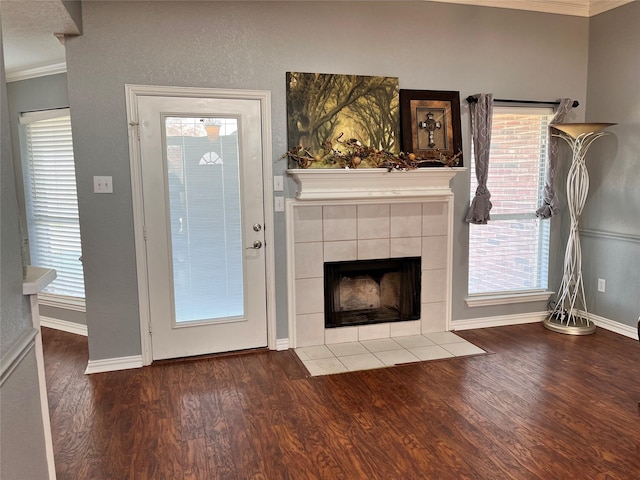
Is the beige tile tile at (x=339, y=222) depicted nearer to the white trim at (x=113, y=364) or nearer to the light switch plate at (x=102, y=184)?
the light switch plate at (x=102, y=184)

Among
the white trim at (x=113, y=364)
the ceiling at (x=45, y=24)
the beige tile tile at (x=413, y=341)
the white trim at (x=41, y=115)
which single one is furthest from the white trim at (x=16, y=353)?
the white trim at (x=41, y=115)

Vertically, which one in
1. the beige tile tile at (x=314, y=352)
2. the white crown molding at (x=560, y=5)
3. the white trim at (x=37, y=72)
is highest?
the white crown molding at (x=560, y=5)

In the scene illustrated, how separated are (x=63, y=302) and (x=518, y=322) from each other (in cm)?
415

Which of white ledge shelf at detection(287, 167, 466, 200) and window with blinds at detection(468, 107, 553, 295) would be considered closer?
white ledge shelf at detection(287, 167, 466, 200)

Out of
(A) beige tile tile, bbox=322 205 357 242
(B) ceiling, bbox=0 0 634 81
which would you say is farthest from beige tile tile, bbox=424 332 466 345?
(B) ceiling, bbox=0 0 634 81

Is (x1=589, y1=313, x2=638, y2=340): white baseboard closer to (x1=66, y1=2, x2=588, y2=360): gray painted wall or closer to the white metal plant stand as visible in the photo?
the white metal plant stand

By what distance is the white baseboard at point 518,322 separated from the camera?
13.2 ft

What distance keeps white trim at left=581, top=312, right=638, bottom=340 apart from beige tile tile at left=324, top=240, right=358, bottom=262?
2264mm

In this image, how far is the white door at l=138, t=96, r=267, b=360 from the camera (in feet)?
10.8

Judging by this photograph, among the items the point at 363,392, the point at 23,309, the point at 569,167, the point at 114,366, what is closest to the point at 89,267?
the point at 114,366

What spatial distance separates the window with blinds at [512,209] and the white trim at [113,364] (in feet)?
9.09

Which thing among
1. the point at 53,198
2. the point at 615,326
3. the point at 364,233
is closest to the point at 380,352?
the point at 364,233

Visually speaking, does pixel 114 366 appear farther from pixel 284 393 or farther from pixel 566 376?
pixel 566 376

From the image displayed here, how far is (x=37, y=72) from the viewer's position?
421 cm
